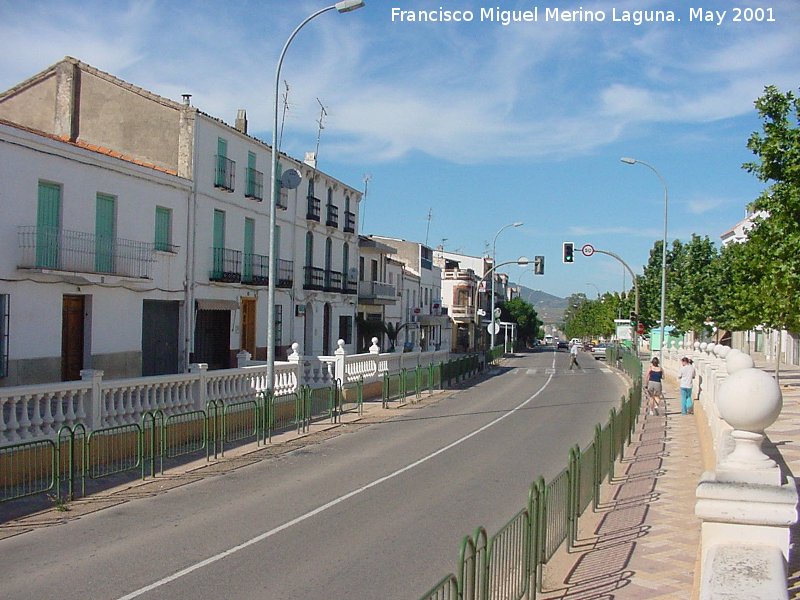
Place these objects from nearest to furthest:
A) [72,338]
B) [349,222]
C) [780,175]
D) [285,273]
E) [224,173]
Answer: [780,175] < [72,338] < [224,173] < [285,273] < [349,222]

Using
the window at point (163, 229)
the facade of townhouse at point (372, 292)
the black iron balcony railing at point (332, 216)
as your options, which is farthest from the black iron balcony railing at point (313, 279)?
the window at point (163, 229)

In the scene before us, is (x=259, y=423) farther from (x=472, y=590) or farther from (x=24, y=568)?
(x=472, y=590)

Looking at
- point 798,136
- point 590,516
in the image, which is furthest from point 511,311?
point 590,516

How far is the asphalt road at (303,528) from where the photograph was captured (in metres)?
8.07

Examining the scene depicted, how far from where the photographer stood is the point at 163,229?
81.2 feet

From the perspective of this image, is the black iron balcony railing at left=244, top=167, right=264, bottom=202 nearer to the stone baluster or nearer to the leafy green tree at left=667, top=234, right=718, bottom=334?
the stone baluster

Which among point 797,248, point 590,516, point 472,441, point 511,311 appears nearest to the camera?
point 590,516

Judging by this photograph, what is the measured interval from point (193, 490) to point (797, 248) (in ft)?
40.3

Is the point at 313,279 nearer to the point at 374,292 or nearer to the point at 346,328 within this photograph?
the point at 346,328

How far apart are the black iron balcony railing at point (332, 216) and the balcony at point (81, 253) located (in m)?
15.5

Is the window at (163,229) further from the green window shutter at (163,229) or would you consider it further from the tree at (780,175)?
the tree at (780,175)

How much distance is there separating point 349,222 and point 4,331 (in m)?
25.7

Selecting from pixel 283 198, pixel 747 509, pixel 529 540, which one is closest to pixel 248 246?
pixel 283 198

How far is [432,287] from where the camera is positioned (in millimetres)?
70312
